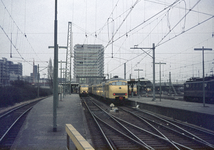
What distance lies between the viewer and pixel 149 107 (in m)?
21.3

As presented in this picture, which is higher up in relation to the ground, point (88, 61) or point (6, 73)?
point (88, 61)

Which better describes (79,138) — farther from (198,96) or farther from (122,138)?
(198,96)

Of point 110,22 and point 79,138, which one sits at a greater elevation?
point 110,22

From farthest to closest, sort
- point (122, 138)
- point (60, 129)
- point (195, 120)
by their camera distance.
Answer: point (195, 120) < point (60, 129) < point (122, 138)

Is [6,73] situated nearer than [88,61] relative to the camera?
Yes

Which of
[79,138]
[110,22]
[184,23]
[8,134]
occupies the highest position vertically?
[110,22]

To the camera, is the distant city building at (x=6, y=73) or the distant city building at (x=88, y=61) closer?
the distant city building at (x=6, y=73)

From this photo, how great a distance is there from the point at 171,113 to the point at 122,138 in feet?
26.1

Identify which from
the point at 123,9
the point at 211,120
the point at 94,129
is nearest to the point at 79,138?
the point at 94,129

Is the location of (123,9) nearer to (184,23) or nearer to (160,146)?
(184,23)

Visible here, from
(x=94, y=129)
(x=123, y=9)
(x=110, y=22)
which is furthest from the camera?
(x=110, y=22)

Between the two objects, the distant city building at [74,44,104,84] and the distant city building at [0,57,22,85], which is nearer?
the distant city building at [0,57,22,85]

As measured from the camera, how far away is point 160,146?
833cm

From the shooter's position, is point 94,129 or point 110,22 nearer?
point 94,129
